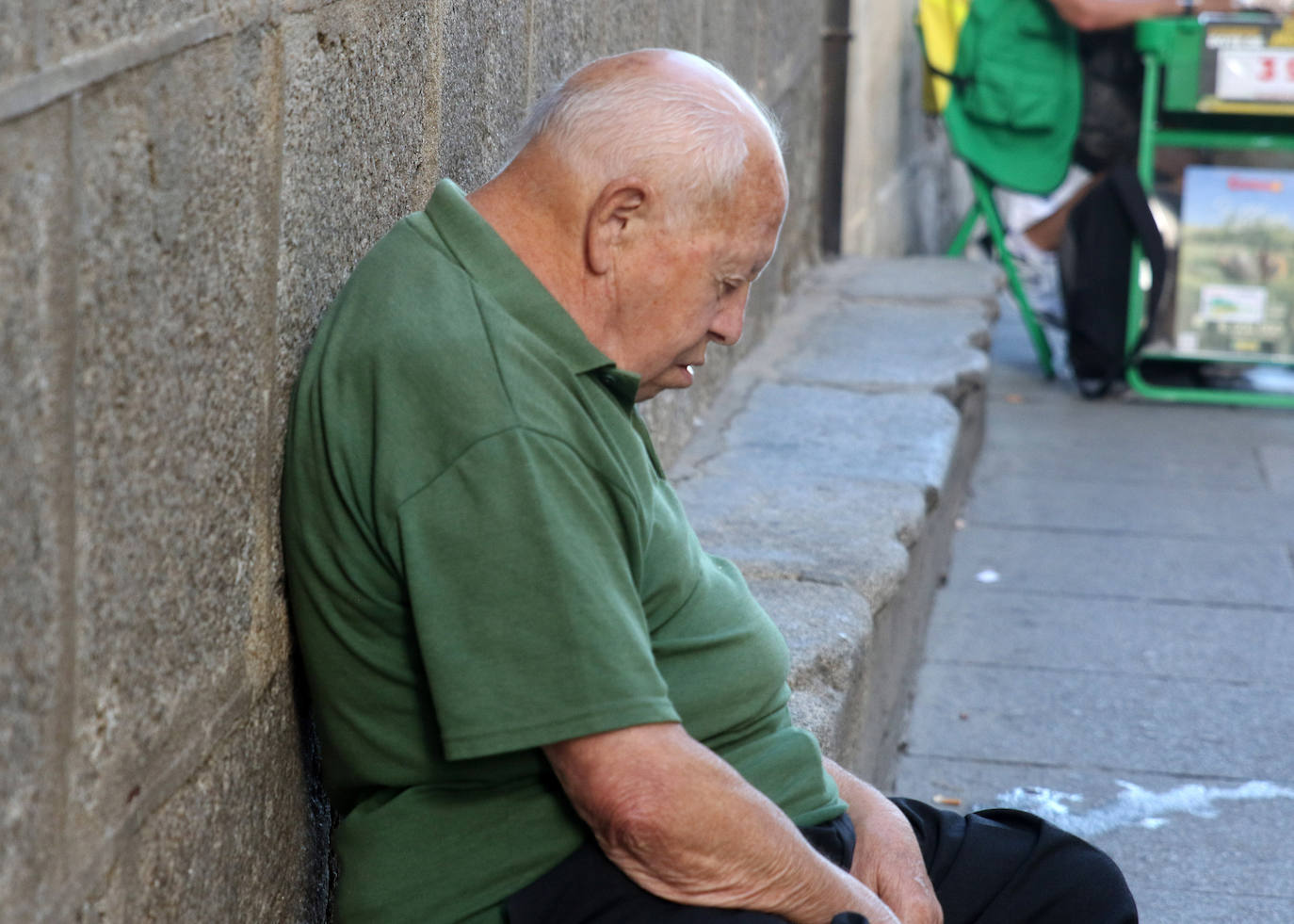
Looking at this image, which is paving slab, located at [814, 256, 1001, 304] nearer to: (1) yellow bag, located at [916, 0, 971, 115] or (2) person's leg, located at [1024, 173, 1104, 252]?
(2) person's leg, located at [1024, 173, 1104, 252]

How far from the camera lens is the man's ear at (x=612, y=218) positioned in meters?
1.55

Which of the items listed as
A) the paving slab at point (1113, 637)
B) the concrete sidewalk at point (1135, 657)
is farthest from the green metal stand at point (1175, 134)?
the paving slab at point (1113, 637)

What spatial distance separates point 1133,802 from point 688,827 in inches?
74.7

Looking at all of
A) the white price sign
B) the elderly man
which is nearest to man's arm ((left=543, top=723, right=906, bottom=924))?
the elderly man

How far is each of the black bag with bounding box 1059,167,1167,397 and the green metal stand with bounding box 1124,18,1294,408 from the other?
0.05 m

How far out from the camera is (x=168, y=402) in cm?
129

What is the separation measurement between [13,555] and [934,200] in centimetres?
881

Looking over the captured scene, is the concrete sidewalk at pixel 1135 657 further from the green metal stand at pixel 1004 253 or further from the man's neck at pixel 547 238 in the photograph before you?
the man's neck at pixel 547 238

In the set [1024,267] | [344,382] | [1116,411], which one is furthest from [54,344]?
[1024,267]

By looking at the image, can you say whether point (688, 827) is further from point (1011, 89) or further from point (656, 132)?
point (1011, 89)

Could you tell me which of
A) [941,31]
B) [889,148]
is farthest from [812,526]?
[889,148]

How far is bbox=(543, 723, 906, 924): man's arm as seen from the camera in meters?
1.40

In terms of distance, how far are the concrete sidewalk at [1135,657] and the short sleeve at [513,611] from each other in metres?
1.67

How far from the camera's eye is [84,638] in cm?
117
